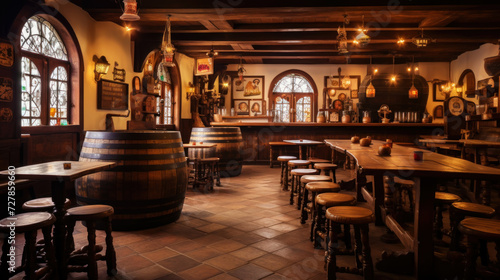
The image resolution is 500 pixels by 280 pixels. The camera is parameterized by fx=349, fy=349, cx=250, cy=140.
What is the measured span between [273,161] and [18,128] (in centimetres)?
607

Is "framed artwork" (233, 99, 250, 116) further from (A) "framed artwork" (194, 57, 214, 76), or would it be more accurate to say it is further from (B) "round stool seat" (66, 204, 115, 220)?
(B) "round stool seat" (66, 204, 115, 220)

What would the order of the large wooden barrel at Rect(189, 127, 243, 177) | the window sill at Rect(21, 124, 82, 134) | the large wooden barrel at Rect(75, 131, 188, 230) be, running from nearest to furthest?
the large wooden barrel at Rect(75, 131, 188, 230), the window sill at Rect(21, 124, 82, 134), the large wooden barrel at Rect(189, 127, 243, 177)

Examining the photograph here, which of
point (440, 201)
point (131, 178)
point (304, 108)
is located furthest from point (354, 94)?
point (131, 178)

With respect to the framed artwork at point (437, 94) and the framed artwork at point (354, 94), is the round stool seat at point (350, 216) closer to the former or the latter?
the framed artwork at point (354, 94)

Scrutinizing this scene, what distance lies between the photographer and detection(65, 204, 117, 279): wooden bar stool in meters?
2.52

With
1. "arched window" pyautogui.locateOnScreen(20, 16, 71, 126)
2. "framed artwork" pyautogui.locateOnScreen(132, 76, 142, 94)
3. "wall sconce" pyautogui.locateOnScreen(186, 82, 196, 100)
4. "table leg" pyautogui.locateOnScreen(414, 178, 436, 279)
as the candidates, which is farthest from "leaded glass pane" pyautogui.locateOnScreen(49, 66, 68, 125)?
"table leg" pyautogui.locateOnScreen(414, 178, 436, 279)

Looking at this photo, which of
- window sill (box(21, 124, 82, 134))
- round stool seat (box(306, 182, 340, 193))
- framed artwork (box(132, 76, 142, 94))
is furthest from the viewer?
framed artwork (box(132, 76, 142, 94))

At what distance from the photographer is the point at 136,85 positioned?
776 cm

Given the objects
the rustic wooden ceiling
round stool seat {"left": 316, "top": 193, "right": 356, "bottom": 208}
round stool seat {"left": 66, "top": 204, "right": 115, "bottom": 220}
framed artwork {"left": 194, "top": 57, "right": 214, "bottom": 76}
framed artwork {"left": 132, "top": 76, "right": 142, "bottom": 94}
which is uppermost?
the rustic wooden ceiling

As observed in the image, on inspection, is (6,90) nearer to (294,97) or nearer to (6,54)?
(6,54)

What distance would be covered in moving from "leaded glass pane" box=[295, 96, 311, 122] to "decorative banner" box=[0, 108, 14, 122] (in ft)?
34.1

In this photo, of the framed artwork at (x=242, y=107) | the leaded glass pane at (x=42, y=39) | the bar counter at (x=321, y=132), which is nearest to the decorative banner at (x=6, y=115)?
the leaded glass pane at (x=42, y=39)

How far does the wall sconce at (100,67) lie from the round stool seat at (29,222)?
4394 millimetres

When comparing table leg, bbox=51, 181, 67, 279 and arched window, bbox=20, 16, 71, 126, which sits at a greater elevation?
arched window, bbox=20, 16, 71, 126
